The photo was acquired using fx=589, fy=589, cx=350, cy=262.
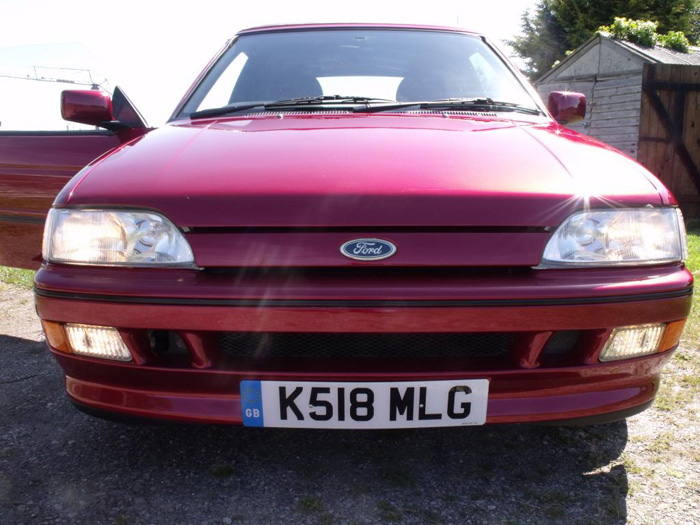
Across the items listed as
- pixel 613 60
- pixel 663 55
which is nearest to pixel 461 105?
pixel 613 60

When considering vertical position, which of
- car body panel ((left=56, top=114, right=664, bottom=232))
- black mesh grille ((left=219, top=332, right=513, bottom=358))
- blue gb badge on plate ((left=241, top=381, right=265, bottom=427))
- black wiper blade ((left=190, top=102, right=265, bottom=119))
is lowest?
blue gb badge on plate ((left=241, top=381, right=265, bottom=427))

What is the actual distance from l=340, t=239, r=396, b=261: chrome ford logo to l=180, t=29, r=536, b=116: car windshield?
1002 millimetres

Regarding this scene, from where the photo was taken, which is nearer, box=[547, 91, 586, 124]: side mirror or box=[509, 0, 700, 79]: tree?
box=[547, 91, 586, 124]: side mirror

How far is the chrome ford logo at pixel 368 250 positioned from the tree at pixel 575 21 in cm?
2454

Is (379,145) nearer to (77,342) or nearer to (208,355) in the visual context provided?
(208,355)

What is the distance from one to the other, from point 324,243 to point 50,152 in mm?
1765

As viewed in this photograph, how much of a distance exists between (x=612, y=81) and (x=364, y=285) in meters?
11.0

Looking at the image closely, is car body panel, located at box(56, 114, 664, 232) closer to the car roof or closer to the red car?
the red car

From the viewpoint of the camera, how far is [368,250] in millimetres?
1394

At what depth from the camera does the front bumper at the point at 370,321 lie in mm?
1375

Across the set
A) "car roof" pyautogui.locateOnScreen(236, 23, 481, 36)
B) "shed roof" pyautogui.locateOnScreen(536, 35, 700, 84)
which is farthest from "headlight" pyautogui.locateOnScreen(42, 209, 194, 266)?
"shed roof" pyautogui.locateOnScreen(536, 35, 700, 84)

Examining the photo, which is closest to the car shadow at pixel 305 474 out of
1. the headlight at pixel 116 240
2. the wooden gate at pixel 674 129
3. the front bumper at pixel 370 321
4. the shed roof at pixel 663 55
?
the front bumper at pixel 370 321

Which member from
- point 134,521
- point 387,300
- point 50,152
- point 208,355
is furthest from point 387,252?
point 50,152

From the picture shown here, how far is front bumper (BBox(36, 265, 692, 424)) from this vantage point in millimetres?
1375
